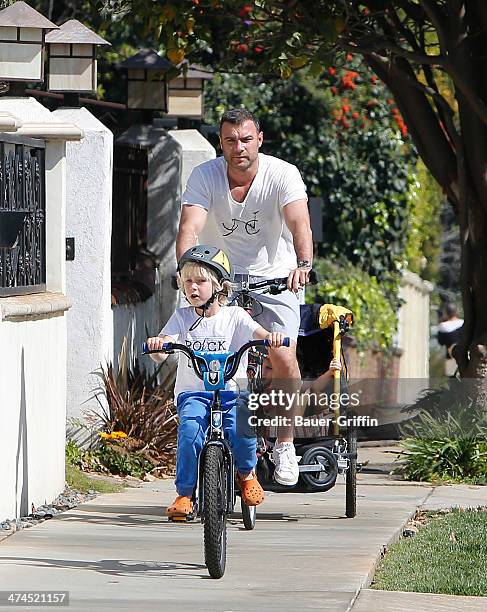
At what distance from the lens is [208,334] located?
22.0ft

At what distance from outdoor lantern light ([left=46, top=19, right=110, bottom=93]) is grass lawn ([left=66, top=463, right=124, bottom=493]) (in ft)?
9.12

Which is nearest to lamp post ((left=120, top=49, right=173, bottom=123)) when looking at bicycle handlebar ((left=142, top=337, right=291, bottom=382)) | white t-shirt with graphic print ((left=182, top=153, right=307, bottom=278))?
white t-shirt with graphic print ((left=182, top=153, right=307, bottom=278))

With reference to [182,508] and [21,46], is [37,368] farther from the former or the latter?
[21,46]

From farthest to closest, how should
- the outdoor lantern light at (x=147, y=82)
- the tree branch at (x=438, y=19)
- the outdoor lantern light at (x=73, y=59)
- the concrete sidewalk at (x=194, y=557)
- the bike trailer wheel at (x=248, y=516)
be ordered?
the outdoor lantern light at (x=147, y=82) → the tree branch at (x=438, y=19) → the outdoor lantern light at (x=73, y=59) → the bike trailer wheel at (x=248, y=516) → the concrete sidewalk at (x=194, y=557)

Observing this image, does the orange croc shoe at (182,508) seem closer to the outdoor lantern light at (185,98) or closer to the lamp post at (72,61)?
the lamp post at (72,61)

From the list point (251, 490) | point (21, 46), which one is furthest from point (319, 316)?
point (21, 46)

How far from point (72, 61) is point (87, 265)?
151cm

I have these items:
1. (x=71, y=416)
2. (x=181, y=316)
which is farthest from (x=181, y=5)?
(x=181, y=316)

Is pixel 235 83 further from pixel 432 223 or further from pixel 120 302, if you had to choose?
pixel 432 223

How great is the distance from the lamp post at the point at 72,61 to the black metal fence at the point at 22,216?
1740 millimetres

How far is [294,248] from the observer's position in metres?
7.59

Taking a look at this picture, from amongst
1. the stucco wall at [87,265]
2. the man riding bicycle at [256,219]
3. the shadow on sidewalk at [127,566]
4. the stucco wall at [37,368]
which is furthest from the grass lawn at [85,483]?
the shadow on sidewalk at [127,566]

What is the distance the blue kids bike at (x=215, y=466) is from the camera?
19.7ft

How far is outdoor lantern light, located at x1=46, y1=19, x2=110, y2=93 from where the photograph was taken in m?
10.1
